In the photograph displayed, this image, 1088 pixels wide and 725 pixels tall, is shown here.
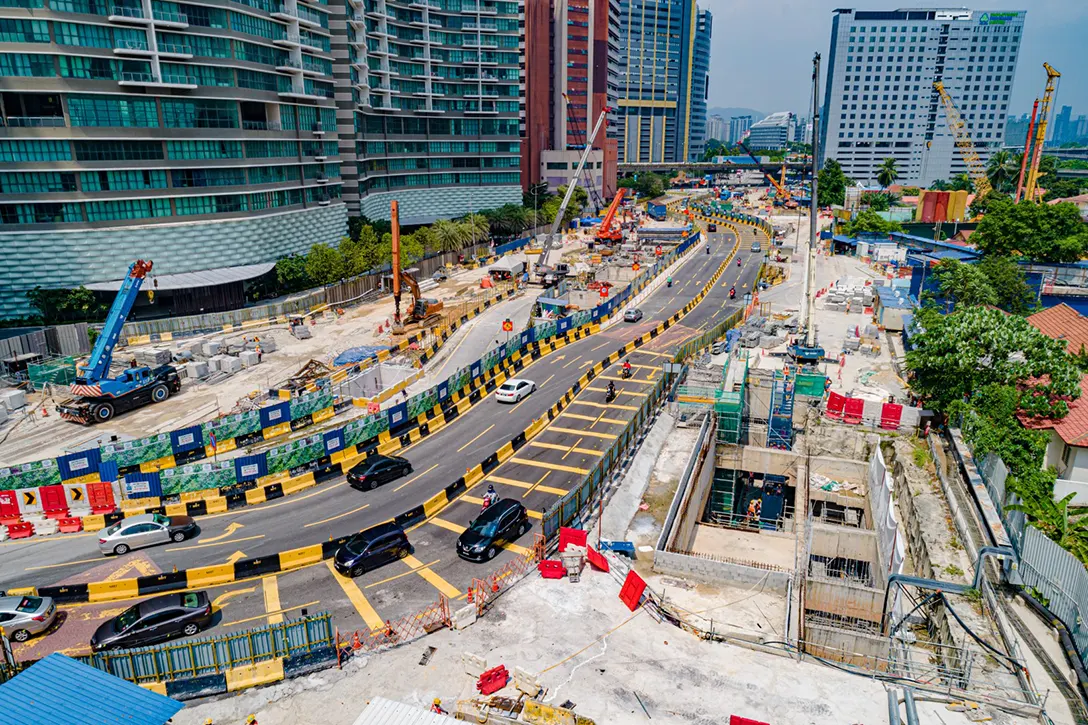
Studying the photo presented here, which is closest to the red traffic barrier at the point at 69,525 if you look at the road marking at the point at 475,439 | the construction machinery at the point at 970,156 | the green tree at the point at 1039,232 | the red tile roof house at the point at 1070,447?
the road marking at the point at 475,439

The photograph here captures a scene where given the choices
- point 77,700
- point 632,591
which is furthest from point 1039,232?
point 77,700

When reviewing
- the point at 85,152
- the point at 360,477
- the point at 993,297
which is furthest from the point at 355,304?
the point at 993,297

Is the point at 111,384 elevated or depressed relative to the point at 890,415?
elevated

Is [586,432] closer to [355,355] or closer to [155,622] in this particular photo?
[355,355]

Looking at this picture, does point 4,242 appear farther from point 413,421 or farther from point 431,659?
point 431,659

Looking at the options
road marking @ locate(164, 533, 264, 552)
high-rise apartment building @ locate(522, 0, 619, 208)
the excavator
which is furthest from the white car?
high-rise apartment building @ locate(522, 0, 619, 208)

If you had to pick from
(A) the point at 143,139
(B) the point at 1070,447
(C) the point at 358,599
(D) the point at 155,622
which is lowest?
(C) the point at 358,599

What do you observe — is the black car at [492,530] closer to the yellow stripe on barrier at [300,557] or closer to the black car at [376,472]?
the yellow stripe on barrier at [300,557]
